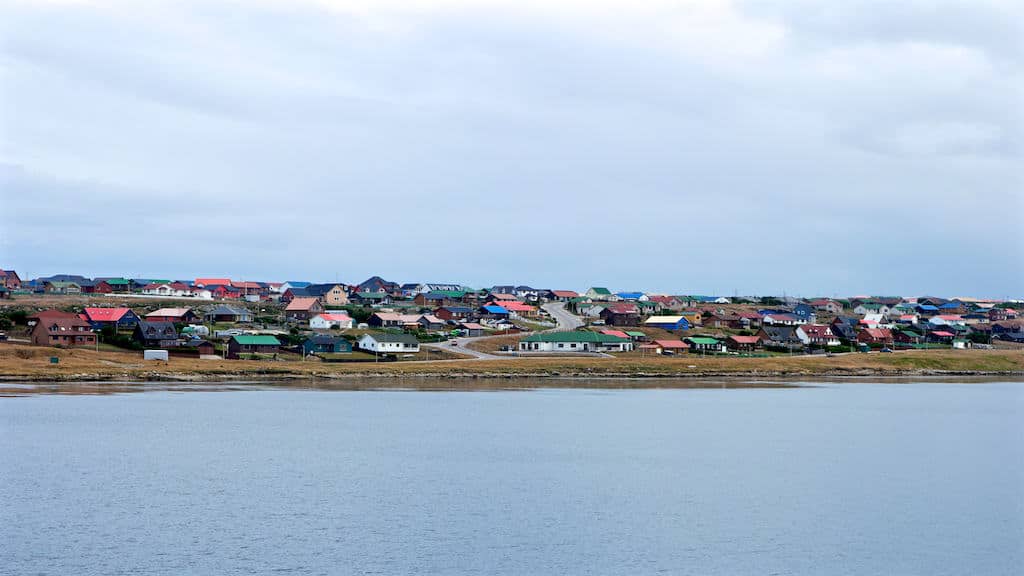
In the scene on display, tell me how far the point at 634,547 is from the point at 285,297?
107438mm

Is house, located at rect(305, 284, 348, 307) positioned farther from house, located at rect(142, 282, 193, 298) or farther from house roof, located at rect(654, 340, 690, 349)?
house roof, located at rect(654, 340, 690, 349)

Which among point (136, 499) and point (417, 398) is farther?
point (417, 398)

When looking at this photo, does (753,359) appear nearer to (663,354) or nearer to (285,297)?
(663,354)

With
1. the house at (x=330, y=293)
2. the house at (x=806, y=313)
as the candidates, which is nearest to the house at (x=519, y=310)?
the house at (x=330, y=293)

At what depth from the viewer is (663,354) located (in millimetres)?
93188

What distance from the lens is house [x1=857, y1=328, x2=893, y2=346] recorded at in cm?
10938

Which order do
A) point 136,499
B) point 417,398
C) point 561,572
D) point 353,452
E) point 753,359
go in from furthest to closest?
point 753,359, point 417,398, point 353,452, point 136,499, point 561,572

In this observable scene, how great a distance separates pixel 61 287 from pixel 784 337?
93.7m

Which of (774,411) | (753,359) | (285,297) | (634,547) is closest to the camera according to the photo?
(634,547)

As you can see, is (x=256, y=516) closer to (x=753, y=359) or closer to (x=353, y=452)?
(x=353, y=452)

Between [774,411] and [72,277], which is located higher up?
[72,277]

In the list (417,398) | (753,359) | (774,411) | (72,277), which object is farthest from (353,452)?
(72,277)

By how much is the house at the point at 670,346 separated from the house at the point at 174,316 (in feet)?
145

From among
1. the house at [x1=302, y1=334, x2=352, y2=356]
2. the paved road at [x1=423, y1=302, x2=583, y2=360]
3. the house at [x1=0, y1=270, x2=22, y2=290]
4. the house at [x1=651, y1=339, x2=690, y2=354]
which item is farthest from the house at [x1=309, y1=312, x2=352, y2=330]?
the house at [x1=0, y1=270, x2=22, y2=290]
